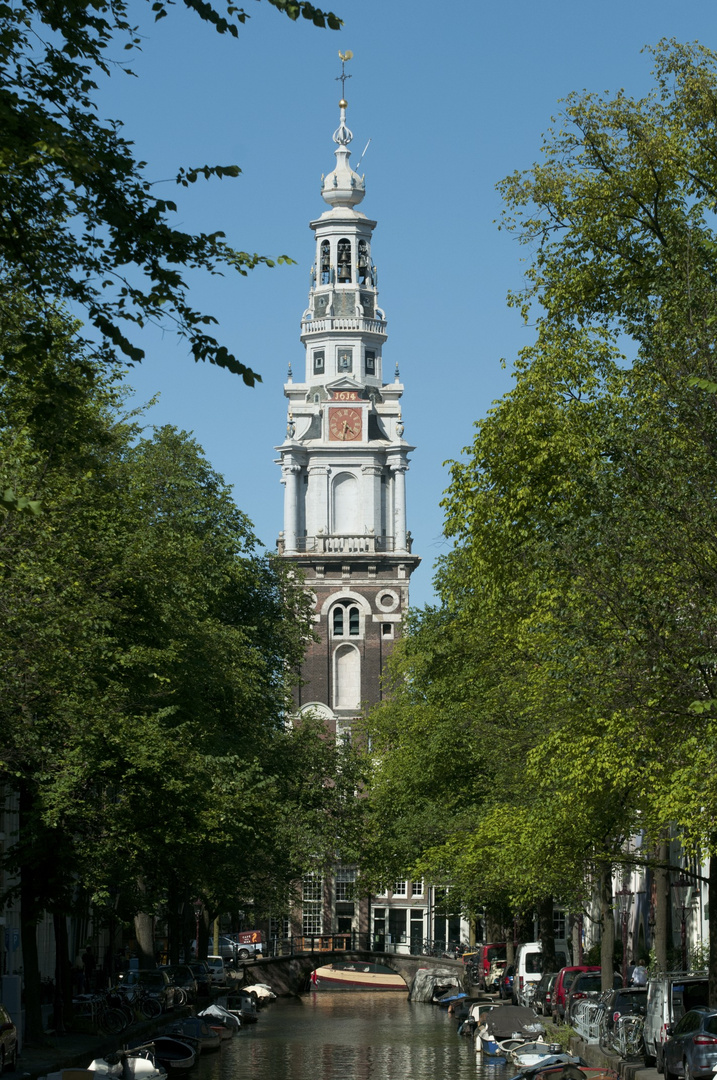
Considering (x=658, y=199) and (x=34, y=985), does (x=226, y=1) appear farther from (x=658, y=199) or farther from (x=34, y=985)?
(x=34, y=985)

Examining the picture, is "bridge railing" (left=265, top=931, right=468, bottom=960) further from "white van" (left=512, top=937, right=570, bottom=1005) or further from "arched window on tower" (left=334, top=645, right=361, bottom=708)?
"white van" (left=512, top=937, right=570, bottom=1005)

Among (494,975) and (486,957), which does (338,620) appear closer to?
(486,957)

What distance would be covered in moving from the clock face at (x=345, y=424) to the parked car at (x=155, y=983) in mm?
82630

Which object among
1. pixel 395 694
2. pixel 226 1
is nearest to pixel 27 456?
pixel 226 1

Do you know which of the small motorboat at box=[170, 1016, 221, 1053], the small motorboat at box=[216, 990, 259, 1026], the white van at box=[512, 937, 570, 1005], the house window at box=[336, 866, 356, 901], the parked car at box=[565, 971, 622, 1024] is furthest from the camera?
the house window at box=[336, 866, 356, 901]

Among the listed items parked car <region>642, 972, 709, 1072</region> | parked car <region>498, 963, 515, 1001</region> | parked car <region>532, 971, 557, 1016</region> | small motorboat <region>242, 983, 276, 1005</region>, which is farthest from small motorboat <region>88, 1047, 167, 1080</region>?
small motorboat <region>242, 983, 276, 1005</region>

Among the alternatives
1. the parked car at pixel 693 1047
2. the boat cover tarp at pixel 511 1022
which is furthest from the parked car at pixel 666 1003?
the boat cover tarp at pixel 511 1022

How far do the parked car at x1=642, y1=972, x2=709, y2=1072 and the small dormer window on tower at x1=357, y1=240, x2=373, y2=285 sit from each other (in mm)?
107420

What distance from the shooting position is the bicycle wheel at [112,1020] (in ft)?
138

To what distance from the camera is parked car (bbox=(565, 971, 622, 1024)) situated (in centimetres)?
4362

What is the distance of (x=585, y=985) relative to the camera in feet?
148

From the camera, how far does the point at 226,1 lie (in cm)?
1487

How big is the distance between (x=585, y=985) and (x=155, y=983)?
13.3 meters

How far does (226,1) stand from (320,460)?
116405 mm
